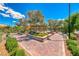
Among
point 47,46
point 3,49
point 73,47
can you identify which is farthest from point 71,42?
point 3,49

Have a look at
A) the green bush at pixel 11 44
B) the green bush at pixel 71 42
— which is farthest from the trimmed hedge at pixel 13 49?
the green bush at pixel 71 42

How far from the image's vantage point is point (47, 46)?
2.02m

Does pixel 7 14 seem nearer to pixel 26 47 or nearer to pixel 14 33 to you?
pixel 14 33

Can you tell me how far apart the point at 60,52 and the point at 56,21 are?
260 mm

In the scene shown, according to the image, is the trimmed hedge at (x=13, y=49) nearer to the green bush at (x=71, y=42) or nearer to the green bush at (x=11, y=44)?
the green bush at (x=11, y=44)

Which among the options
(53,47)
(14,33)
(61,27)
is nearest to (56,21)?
(61,27)

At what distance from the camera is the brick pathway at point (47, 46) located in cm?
200

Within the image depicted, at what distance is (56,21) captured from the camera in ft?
6.63

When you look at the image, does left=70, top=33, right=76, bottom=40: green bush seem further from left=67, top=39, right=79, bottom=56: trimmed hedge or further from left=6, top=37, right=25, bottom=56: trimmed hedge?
left=6, top=37, right=25, bottom=56: trimmed hedge

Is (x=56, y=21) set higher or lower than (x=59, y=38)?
higher

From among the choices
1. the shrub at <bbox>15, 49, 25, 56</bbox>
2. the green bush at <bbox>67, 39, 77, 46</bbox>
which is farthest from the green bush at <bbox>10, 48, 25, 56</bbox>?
the green bush at <bbox>67, 39, 77, 46</bbox>

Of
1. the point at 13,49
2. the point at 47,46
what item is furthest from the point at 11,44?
the point at 47,46

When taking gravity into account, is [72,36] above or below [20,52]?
above

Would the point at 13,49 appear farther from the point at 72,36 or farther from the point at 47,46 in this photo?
the point at 72,36
